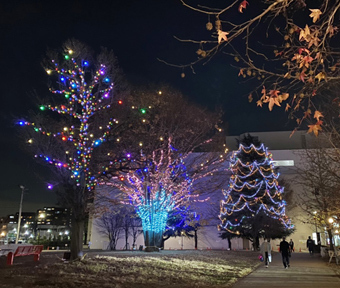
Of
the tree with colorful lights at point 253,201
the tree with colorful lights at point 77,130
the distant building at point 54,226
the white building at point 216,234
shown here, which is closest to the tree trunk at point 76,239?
the tree with colorful lights at point 77,130

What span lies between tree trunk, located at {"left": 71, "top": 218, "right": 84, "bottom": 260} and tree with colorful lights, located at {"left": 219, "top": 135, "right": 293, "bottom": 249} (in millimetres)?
19413

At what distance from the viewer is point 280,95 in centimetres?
443

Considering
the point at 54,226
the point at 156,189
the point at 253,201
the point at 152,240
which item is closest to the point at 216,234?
the point at 253,201

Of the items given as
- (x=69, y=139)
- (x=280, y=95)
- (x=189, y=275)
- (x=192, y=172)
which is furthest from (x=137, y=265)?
(x=192, y=172)

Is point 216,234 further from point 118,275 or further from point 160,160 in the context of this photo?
point 118,275

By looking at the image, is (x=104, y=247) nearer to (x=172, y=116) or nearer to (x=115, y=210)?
(x=115, y=210)

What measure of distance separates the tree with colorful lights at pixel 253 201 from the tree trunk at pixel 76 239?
19413mm

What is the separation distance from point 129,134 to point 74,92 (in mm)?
4389

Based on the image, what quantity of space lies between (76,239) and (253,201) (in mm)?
20606

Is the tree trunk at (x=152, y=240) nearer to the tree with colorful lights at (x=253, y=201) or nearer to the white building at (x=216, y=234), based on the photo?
the tree with colorful lights at (x=253, y=201)

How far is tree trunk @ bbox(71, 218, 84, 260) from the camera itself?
1282 centimetres

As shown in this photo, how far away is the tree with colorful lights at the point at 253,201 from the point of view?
2922cm

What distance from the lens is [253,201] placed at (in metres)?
30.1

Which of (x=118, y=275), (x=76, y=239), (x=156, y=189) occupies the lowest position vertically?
(x=118, y=275)
